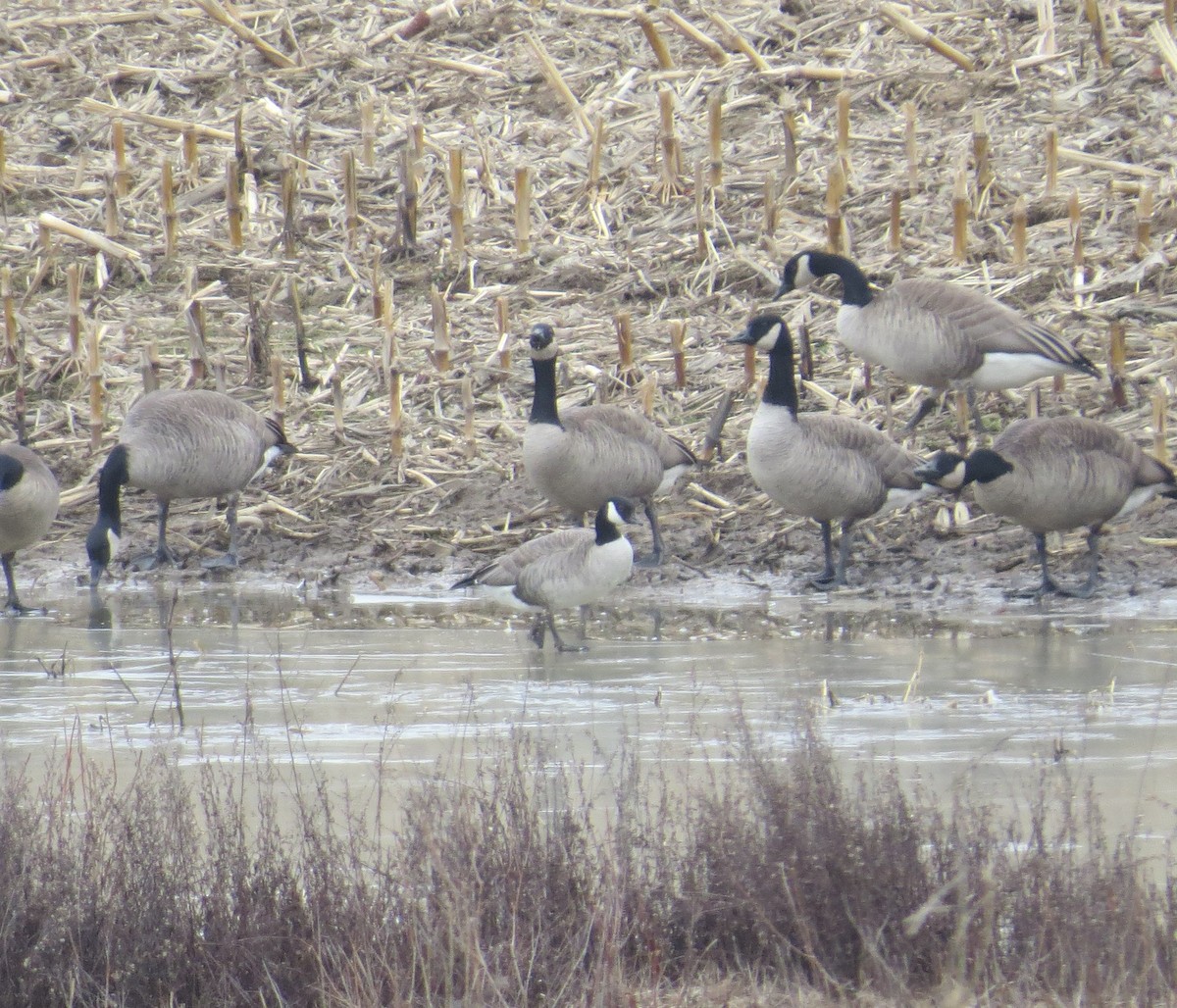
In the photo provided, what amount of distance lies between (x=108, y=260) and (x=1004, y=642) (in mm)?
9196

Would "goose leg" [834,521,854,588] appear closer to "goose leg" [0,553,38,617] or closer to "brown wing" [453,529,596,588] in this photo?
"brown wing" [453,529,596,588]

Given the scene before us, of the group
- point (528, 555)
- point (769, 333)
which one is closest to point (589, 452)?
point (769, 333)

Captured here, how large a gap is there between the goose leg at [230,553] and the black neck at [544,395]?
2.15 meters

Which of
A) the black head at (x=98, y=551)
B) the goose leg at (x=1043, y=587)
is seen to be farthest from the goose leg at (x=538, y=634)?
the black head at (x=98, y=551)

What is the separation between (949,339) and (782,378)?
3.89ft

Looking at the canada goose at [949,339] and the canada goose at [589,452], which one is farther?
the canada goose at [949,339]

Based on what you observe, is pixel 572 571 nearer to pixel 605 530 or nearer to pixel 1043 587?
pixel 605 530

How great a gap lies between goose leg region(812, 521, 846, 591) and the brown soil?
15 centimetres

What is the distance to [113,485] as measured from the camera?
11188 mm

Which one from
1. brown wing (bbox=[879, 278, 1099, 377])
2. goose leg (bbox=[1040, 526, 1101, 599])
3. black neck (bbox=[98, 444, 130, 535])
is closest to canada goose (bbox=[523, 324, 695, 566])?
brown wing (bbox=[879, 278, 1099, 377])

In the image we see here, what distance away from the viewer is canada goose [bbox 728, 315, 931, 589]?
33.5 ft

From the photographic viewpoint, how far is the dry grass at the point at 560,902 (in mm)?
4328

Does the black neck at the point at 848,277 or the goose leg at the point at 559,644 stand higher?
the black neck at the point at 848,277

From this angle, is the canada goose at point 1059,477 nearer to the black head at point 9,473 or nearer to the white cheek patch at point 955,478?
the white cheek patch at point 955,478
